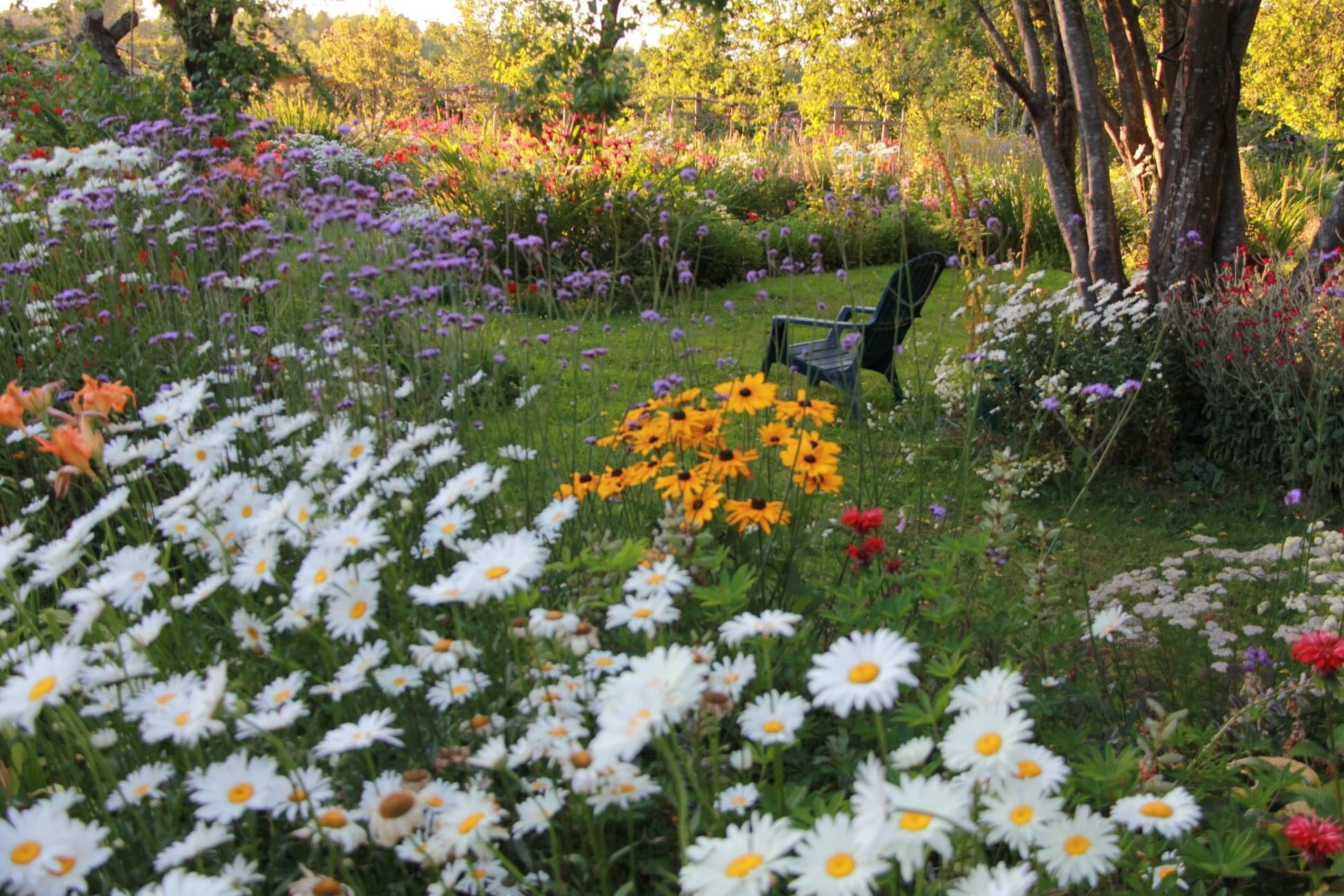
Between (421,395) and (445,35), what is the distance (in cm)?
3591

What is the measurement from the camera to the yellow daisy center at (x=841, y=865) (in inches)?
32.2

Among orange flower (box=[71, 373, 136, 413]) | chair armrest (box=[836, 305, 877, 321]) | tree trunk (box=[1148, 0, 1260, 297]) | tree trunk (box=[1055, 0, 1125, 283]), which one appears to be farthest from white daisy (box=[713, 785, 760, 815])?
tree trunk (box=[1055, 0, 1125, 283])

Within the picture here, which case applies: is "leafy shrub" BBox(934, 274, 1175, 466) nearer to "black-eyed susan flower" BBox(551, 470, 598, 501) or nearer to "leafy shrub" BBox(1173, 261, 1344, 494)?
"leafy shrub" BBox(1173, 261, 1344, 494)

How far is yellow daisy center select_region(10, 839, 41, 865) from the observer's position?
96cm

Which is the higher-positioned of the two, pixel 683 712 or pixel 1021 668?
pixel 683 712

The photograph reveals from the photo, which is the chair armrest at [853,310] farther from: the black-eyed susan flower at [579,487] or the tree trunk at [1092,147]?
the tree trunk at [1092,147]

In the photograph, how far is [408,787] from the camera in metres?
1.10

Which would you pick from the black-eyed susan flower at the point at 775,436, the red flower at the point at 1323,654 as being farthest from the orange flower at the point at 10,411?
the red flower at the point at 1323,654

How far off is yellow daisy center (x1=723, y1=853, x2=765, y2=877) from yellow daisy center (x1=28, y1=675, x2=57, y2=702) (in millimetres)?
715

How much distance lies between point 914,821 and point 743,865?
0.15 meters

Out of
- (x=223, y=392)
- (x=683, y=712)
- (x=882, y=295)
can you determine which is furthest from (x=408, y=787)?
(x=882, y=295)

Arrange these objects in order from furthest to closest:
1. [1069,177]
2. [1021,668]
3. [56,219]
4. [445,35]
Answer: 1. [445,35]
2. [1069,177]
3. [56,219]
4. [1021,668]

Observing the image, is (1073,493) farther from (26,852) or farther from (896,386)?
(26,852)

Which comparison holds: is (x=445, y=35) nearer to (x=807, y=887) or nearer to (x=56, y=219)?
(x=56, y=219)
